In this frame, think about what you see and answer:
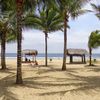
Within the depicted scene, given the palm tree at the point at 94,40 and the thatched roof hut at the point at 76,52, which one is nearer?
the palm tree at the point at 94,40

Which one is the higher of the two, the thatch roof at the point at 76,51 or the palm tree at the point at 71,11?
the palm tree at the point at 71,11

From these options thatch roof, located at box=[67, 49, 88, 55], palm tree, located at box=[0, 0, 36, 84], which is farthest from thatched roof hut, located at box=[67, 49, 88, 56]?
palm tree, located at box=[0, 0, 36, 84]

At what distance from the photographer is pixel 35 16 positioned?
3644cm

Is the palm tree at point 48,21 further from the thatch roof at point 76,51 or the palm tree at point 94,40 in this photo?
the thatch roof at point 76,51

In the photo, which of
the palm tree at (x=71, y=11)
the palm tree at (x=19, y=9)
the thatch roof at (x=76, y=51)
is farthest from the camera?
the thatch roof at (x=76, y=51)

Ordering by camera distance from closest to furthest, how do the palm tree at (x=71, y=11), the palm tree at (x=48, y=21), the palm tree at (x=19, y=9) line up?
1. the palm tree at (x=19, y=9)
2. the palm tree at (x=71, y=11)
3. the palm tree at (x=48, y=21)

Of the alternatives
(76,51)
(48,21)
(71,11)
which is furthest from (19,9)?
(76,51)

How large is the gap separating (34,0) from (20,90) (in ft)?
20.9

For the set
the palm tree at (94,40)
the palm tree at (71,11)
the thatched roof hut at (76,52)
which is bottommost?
the thatched roof hut at (76,52)

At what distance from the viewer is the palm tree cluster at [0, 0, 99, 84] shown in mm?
17688

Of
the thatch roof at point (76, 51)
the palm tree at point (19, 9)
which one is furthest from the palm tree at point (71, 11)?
the thatch roof at point (76, 51)

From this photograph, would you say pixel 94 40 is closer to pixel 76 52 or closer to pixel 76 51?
pixel 76 52

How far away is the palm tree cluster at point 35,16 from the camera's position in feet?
58.0

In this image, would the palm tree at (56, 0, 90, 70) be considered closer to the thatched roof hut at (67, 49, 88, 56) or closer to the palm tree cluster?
the palm tree cluster
